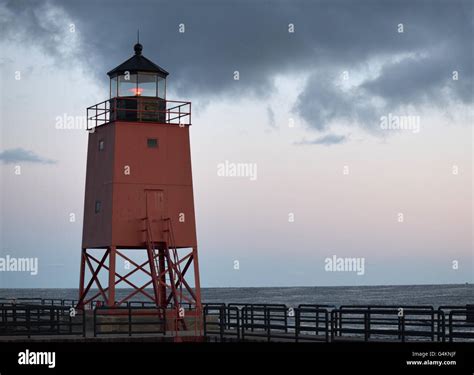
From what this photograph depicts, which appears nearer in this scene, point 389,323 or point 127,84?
point 389,323

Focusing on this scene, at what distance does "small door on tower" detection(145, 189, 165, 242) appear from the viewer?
108 feet

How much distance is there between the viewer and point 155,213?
33125 millimetres

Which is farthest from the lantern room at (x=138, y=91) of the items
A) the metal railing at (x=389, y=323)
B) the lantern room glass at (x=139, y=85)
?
the metal railing at (x=389, y=323)

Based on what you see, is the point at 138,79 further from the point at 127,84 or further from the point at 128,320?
the point at 128,320
